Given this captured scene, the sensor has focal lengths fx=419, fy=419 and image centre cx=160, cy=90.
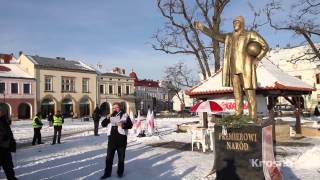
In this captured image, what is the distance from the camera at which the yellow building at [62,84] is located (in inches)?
2311

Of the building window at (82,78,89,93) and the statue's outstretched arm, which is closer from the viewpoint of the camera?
the statue's outstretched arm

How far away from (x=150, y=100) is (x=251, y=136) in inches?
3592

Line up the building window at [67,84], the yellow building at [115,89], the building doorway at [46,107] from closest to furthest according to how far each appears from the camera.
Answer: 1. the building doorway at [46,107]
2. the building window at [67,84]
3. the yellow building at [115,89]

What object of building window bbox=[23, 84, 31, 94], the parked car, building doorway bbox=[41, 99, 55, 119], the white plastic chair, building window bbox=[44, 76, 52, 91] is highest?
building window bbox=[44, 76, 52, 91]

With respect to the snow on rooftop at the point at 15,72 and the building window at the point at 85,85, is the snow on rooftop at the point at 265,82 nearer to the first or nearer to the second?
the snow on rooftop at the point at 15,72

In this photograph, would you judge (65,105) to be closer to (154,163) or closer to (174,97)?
(174,97)

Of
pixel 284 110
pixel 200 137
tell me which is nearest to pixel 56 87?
pixel 284 110

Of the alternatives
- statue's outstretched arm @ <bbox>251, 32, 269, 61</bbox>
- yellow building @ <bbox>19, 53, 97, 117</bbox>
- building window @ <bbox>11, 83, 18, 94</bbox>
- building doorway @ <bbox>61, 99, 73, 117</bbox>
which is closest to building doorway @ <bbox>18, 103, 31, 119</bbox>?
yellow building @ <bbox>19, 53, 97, 117</bbox>

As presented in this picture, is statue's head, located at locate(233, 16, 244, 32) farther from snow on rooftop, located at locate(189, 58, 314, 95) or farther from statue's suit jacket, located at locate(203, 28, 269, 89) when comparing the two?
snow on rooftop, located at locate(189, 58, 314, 95)

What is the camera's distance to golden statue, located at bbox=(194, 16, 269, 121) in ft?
30.4

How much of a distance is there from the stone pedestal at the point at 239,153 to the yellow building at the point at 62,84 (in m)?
52.3

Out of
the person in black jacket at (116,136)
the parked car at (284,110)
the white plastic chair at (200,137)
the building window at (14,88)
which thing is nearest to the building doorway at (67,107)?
the building window at (14,88)

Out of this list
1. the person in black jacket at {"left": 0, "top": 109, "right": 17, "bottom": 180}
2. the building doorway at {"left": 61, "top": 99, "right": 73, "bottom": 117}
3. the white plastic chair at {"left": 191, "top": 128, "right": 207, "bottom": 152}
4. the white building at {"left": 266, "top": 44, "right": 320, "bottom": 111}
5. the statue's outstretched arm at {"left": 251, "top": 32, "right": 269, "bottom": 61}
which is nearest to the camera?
the person in black jacket at {"left": 0, "top": 109, "right": 17, "bottom": 180}

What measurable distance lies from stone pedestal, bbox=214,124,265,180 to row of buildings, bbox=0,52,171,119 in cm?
4156
